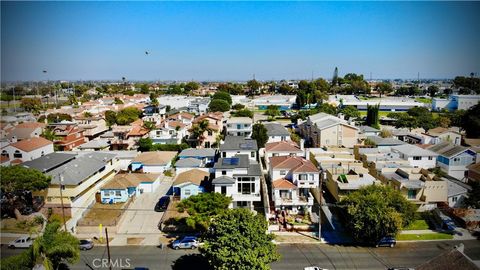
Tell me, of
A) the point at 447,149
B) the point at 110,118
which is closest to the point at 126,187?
the point at 447,149

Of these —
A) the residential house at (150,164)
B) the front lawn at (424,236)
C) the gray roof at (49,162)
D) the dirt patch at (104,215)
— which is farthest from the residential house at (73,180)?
the front lawn at (424,236)

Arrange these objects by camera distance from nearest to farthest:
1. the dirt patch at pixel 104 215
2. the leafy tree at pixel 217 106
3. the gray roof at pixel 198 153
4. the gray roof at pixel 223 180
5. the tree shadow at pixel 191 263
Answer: the tree shadow at pixel 191 263 < the dirt patch at pixel 104 215 < the gray roof at pixel 223 180 < the gray roof at pixel 198 153 < the leafy tree at pixel 217 106

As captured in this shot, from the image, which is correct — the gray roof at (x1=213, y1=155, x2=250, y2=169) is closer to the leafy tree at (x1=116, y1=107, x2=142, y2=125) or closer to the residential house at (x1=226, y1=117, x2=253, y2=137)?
the residential house at (x1=226, y1=117, x2=253, y2=137)

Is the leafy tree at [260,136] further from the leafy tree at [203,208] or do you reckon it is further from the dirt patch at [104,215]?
the leafy tree at [203,208]

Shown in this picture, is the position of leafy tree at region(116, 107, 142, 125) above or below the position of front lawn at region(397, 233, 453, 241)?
above

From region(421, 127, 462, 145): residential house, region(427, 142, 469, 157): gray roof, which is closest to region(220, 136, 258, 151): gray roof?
region(427, 142, 469, 157): gray roof

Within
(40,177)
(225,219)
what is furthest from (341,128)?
(40,177)

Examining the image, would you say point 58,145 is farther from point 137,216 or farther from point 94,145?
point 137,216
